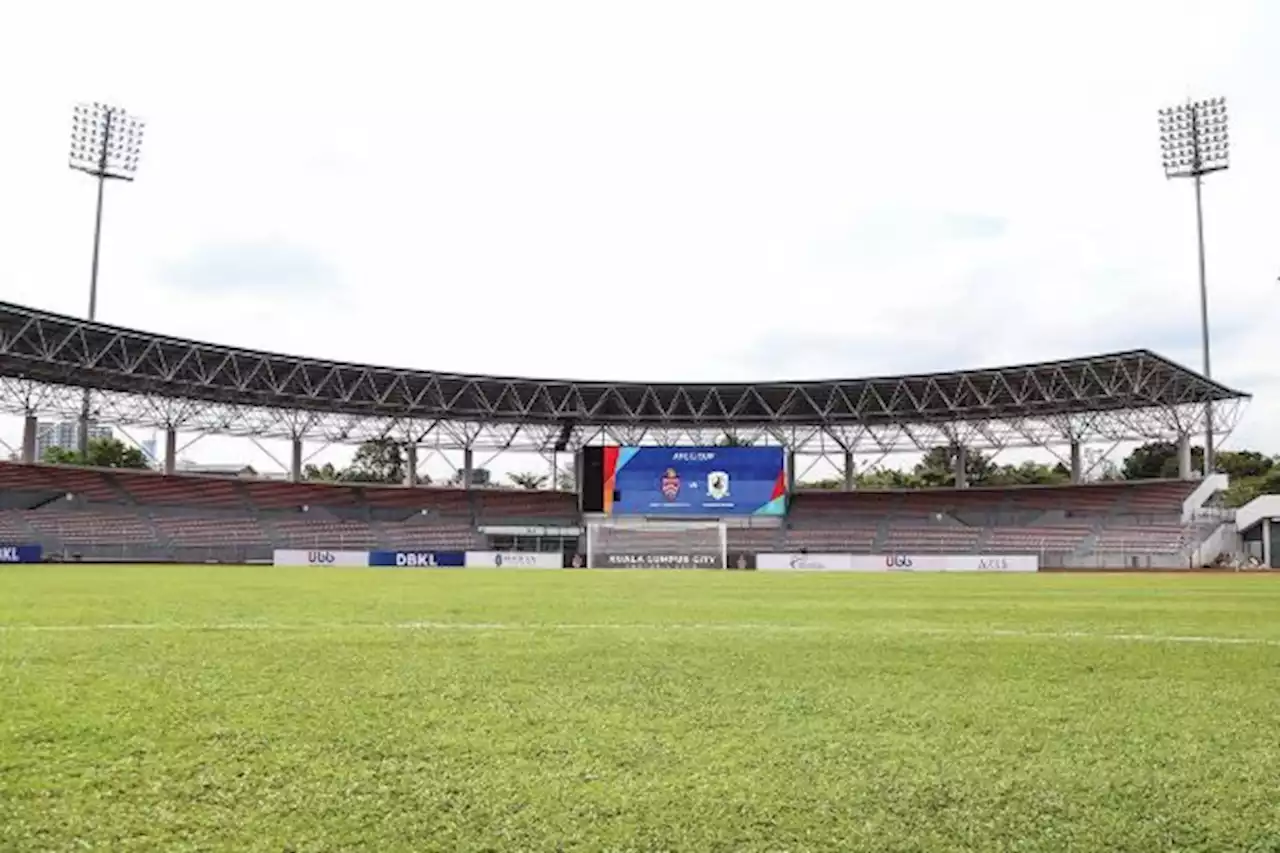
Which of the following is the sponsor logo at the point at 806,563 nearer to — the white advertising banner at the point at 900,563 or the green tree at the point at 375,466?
the white advertising banner at the point at 900,563

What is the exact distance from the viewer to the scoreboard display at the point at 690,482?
5834cm

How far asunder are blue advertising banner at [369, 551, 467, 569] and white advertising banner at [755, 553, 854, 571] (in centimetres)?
1572

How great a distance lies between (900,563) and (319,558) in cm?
2989

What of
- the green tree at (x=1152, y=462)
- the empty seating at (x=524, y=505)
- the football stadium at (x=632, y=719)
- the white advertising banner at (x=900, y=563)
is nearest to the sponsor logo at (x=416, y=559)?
the empty seating at (x=524, y=505)

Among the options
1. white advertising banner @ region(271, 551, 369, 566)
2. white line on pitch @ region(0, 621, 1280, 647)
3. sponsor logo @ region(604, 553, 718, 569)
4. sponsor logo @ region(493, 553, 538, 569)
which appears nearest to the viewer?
white line on pitch @ region(0, 621, 1280, 647)

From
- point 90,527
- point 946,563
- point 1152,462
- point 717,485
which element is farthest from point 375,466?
point 1152,462

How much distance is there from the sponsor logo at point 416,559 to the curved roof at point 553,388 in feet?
37.0

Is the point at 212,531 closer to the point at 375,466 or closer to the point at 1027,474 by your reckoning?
the point at 375,466

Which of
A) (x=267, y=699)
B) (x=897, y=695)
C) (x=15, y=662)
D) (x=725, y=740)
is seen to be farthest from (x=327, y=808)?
(x=15, y=662)

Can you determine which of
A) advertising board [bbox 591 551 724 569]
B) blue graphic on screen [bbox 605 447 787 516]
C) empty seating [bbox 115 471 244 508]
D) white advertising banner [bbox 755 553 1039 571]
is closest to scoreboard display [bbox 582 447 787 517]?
blue graphic on screen [bbox 605 447 787 516]

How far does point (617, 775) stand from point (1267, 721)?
3.83 meters

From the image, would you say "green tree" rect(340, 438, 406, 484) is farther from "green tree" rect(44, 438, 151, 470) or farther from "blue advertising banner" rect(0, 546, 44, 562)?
"blue advertising banner" rect(0, 546, 44, 562)

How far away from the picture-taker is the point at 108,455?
8481 cm

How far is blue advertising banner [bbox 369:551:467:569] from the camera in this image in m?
51.1
